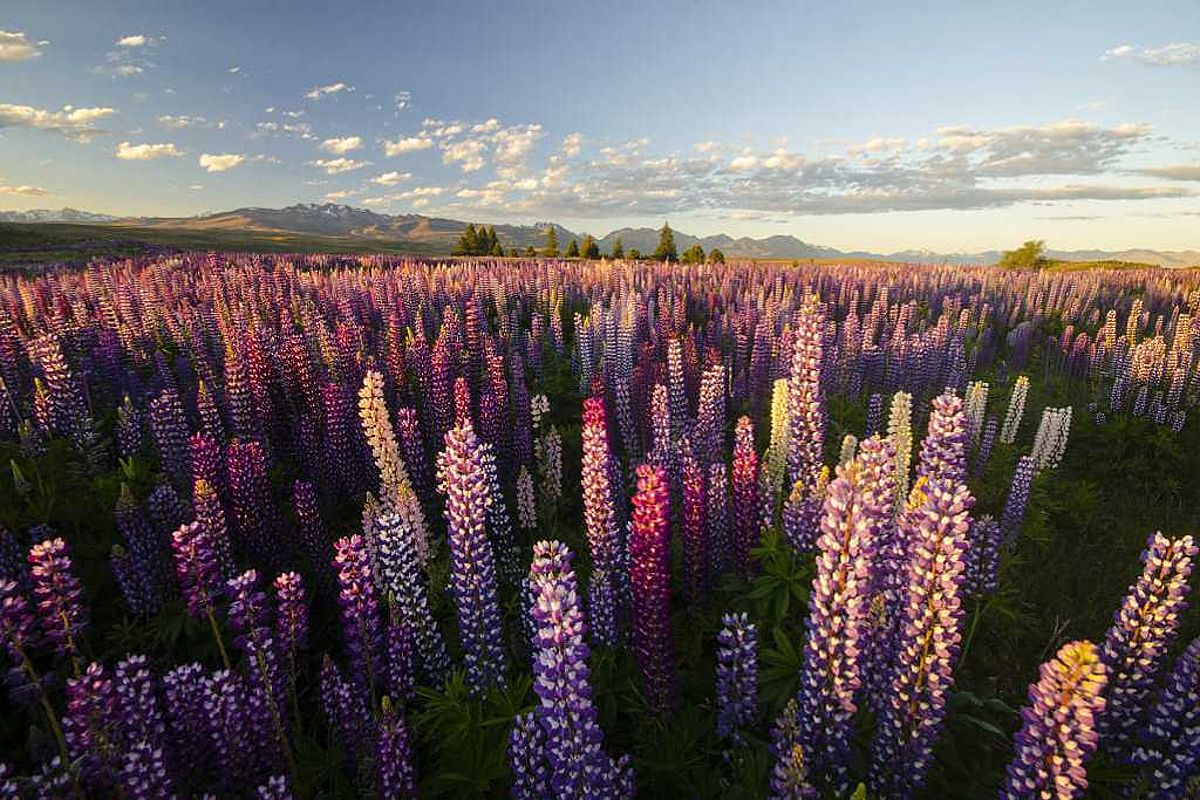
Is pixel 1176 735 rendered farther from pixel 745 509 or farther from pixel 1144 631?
pixel 745 509

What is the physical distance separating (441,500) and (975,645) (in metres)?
6.74

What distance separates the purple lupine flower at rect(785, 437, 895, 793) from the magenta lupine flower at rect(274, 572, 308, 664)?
11.7 ft

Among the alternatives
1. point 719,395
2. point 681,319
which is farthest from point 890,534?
point 681,319

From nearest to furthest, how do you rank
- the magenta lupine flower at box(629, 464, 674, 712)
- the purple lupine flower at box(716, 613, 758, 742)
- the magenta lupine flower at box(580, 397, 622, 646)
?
1. the purple lupine flower at box(716, 613, 758, 742)
2. the magenta lupine flower at box(629, 464, 674, 712)
3. the magenta lupine flower at box(580, 397, 622, 646)

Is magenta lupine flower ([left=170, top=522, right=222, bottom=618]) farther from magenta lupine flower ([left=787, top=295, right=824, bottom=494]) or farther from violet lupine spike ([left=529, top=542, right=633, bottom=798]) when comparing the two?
magenta lupine flower ([left=787, top=295, right=824, bottom=494])

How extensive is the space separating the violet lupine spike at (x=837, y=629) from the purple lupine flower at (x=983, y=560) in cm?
328

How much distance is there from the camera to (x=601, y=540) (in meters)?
4.89

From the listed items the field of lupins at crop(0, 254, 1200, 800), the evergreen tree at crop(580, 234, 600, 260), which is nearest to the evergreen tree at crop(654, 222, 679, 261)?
the evergreen tree at crop(580, 234, 600, 260)

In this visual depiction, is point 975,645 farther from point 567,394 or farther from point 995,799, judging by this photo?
point 567,394

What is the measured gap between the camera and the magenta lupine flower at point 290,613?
13.3 ft

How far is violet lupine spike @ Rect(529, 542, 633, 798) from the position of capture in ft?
9.37

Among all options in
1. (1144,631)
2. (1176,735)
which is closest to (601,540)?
(1144,631)

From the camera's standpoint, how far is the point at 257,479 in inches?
234

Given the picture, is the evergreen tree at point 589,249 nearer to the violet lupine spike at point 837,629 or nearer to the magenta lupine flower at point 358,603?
the magenta lupine flower at point 358,603
